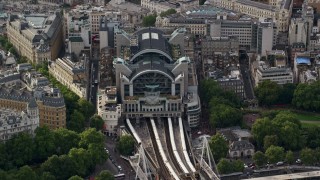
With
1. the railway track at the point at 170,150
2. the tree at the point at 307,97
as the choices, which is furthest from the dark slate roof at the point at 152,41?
the tree at the point at 307,97

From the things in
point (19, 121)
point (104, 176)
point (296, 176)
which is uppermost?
point (19, 121)

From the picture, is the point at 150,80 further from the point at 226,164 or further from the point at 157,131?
the point at 226,164

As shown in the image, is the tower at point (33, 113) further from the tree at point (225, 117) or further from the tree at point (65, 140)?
the tree at point (225, 117)

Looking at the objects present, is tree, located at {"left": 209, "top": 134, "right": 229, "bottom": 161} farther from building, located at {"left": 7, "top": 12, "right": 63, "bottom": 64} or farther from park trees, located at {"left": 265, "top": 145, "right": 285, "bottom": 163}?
building, located at {"left": 7, "top": 12, "right": 63, "bottom": 64}

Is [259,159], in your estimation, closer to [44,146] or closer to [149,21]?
[44,146]

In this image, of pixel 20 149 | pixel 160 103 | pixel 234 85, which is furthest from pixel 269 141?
pixel 20 149

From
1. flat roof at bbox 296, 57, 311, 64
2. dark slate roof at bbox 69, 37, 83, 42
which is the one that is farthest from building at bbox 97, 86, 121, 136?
flat roof at bbox 296, 57, 311, 64
